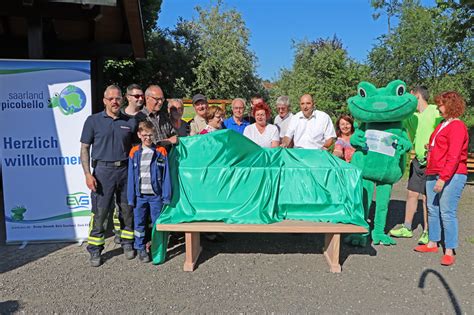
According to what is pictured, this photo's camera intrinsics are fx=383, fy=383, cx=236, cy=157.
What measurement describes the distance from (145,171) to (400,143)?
2.90m

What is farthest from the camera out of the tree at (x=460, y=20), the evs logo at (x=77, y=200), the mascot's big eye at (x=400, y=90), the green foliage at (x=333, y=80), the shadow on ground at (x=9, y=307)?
the green foliage at (x=333, y=80)

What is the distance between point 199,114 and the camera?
5383mm

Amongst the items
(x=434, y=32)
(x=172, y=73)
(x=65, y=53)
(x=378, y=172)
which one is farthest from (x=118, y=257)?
(x=434, y=32)

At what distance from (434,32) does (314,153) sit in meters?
16.5

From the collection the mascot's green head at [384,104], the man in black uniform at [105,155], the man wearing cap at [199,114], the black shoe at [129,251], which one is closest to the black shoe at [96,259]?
the man in black uniform at [105,155]

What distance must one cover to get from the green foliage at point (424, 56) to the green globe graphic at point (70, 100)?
53.8 ft

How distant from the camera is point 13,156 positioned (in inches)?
178

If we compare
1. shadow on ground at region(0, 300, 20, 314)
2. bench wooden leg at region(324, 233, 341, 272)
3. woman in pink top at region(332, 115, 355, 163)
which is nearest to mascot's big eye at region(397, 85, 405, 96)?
woman in pink top at region(332, 115, 355, 163)

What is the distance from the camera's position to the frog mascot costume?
429cm

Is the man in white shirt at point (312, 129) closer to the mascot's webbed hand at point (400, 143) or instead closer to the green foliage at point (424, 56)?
the mascot's webbed hand at point (400, 143)

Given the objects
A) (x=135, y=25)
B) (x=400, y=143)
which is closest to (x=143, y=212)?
(x=400, y=143)

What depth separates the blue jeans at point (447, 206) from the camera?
4.08m

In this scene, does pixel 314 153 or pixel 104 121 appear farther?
pixel 314 153

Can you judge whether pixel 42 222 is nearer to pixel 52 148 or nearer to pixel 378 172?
pixel 52 148
